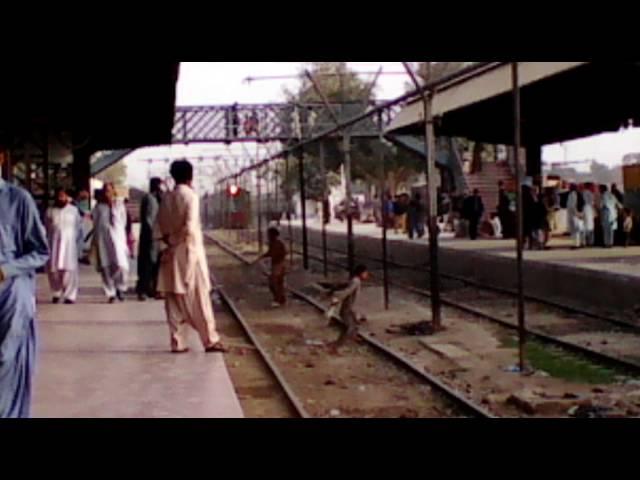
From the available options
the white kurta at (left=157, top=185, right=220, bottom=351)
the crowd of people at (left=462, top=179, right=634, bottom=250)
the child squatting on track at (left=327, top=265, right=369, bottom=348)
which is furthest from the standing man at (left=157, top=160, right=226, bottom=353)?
the crowd of people at (left=462, top=179, right=634, bottom=250)

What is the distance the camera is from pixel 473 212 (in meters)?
30.8

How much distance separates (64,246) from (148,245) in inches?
41.7

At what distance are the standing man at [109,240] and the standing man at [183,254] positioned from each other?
16.2 ft

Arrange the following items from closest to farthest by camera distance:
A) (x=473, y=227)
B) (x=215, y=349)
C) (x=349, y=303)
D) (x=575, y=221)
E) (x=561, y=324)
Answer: (x=215, y=349) < (x=349, y=303) < (x=561, y=324) < (x=575, y=221) < (x=473, y=227)

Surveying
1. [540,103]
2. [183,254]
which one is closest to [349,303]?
[183,254]

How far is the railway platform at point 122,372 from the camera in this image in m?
7.36

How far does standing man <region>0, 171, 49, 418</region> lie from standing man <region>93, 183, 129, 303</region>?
952 cm

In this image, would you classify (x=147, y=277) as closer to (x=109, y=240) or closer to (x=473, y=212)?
(x=109, y=240)

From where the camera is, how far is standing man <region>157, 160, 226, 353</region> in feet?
30.3

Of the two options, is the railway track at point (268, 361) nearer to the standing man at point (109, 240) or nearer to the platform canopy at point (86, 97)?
the standing man at point (109, 240)
